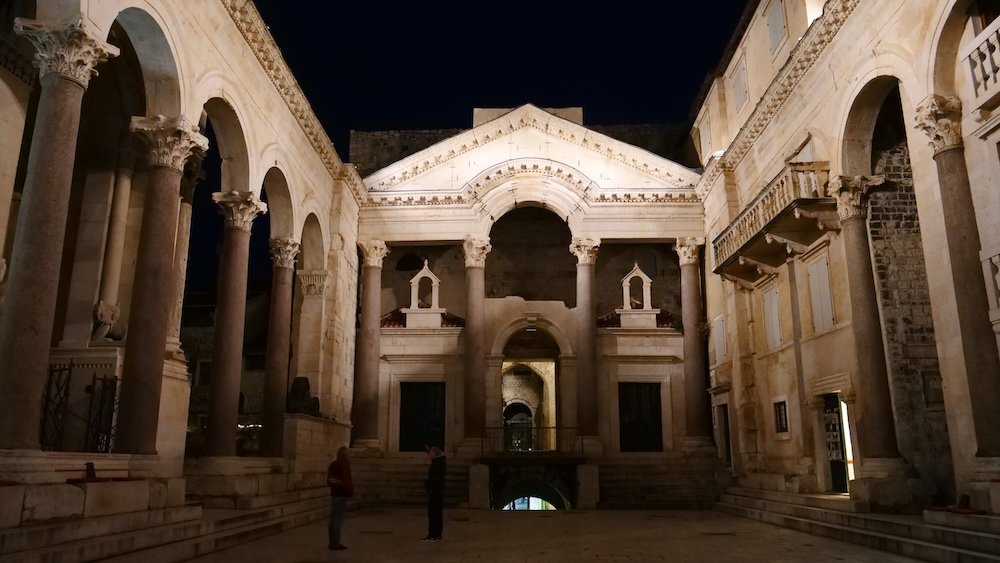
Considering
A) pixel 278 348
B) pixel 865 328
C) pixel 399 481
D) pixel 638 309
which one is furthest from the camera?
pixel 638 309

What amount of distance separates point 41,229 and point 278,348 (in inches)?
383

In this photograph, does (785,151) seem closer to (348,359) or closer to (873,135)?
(873,135)

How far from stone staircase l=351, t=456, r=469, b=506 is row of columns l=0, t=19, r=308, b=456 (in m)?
4.27

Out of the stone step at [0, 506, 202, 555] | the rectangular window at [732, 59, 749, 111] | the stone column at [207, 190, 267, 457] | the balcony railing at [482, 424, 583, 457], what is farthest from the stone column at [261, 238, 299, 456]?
the rectangular window at [732, 59, 749, 111]

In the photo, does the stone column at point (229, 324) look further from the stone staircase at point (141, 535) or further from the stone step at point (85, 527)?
the stone step at point (85, 527)

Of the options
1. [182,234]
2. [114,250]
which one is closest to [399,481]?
[182,234]

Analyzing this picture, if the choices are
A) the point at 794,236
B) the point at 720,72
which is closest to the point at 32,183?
the point at 794,236

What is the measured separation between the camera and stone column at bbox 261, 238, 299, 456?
17.5m

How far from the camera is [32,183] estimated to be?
28.9 feet

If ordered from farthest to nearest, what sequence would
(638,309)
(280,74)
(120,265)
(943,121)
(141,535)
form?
(638,309) → (280,74) → (120,265) → (943,121) → (141,535)

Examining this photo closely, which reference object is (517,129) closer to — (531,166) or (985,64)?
(531,166)

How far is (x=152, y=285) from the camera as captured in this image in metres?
11.4

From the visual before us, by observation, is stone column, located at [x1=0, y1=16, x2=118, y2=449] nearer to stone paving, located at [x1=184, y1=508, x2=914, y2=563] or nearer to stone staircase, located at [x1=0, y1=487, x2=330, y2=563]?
stone staircase, located at [x1=0, y1=487, x2=330, y2=563]

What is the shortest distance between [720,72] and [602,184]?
514 cm
